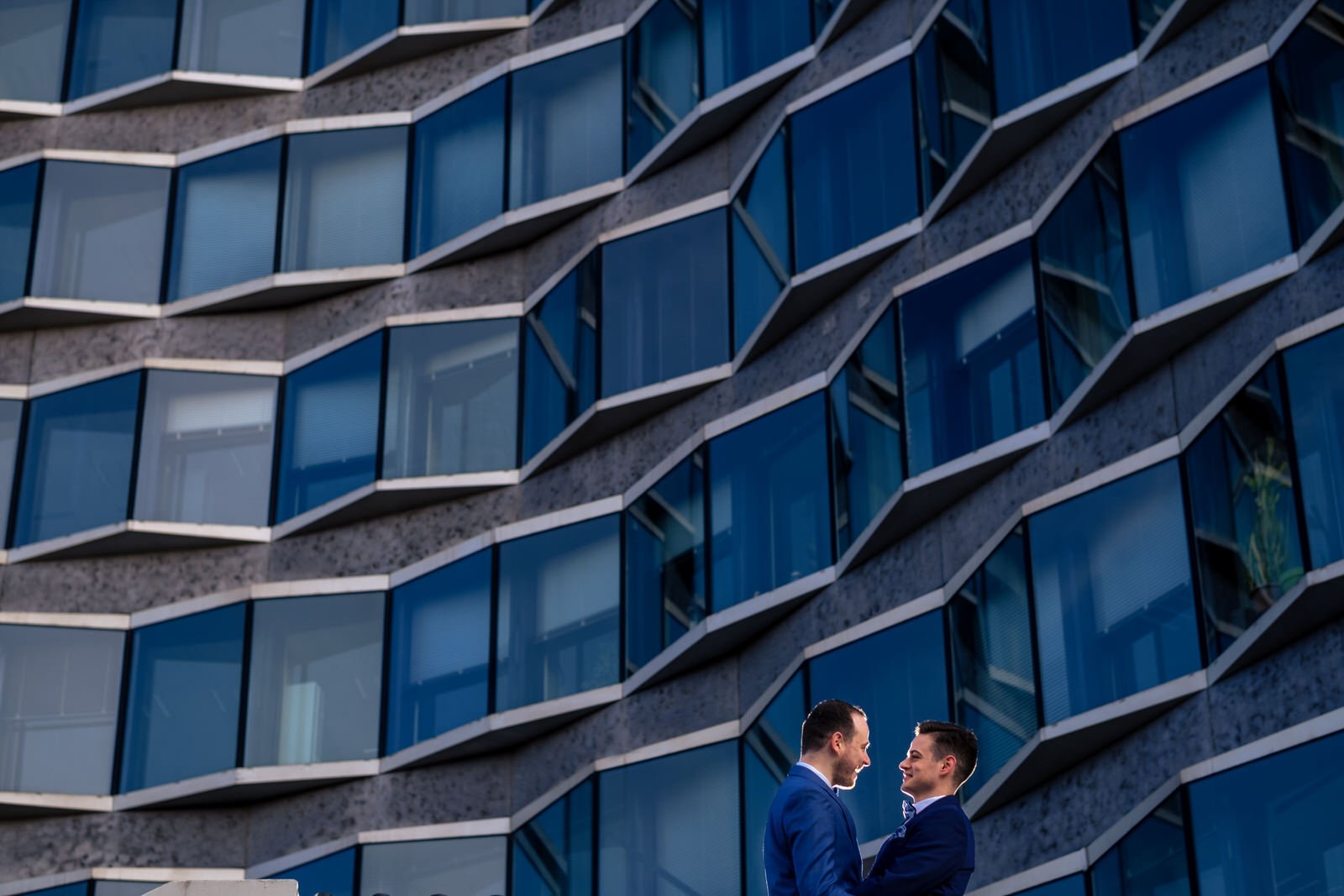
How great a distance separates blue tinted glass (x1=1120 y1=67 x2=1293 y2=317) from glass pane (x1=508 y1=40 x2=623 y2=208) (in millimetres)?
10381

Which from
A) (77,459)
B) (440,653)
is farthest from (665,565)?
(77,459)

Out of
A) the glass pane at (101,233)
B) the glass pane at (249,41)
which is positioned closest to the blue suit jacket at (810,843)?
the glass pane at (101,233)

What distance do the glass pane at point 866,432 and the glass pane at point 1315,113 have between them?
5511mm

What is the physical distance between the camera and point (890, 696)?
79.2 ft

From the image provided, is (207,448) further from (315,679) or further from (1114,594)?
(1114,594)

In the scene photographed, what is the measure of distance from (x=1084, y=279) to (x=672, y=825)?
7.90m

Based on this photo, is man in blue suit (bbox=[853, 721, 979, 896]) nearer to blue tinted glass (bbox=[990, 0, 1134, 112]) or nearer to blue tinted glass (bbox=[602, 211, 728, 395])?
blue tinted glass (bbox=[990, 0, 1134, 112])

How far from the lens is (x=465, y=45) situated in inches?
1358

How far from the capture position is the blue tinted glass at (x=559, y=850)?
2741 cm

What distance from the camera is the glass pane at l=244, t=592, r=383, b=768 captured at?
30.3 metres

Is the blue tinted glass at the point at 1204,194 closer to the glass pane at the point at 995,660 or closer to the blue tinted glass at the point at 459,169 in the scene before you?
the glass pane at the point at 995,660

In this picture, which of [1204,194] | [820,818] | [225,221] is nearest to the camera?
[820,818]

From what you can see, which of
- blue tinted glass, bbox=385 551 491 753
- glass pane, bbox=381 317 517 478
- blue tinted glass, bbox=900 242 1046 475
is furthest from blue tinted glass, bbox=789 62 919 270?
blue tinted glass, bbox=385 551 491 753

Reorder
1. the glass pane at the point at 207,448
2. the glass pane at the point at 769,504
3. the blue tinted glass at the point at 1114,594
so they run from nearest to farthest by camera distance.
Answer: the blue tinted glass at the point at 1114,594 → the glass pane at the point at 769,504 → the glass pane at the point at 207,448
